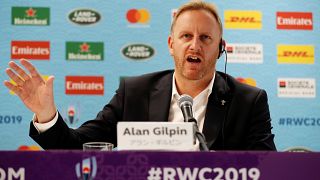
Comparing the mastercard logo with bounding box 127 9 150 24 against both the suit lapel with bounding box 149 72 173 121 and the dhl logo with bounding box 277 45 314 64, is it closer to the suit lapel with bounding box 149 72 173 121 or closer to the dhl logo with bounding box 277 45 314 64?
Answer: the dhl logo with bounding box 277 45 314 64

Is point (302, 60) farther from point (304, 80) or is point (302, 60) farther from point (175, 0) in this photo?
point (175, 0)

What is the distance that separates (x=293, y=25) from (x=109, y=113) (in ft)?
8.67

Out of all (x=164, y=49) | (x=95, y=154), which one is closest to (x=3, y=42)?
(x=164, y=49)

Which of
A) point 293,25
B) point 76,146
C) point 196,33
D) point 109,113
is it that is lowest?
point 76,146

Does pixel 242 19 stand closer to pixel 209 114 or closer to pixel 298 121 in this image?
pixel 298 121

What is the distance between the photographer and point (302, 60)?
4.29 meters

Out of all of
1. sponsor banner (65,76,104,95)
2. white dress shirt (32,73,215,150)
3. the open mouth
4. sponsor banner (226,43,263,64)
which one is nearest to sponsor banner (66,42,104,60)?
sponsor banner (65,76,104,95)

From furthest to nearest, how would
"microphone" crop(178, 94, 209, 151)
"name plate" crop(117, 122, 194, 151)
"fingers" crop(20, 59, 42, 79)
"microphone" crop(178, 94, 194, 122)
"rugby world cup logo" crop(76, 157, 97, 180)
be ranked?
"fingers" crop(20, 59, 42, 79) < "microphone" crop(178, 94, 194, 122) < "microphone" crop(178, 94, 209, 151) < "name plate" crop(117, 122, 194, 151) < "rugby world cup logo" crop(76, 157, 97, 180)

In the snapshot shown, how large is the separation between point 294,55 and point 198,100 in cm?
239

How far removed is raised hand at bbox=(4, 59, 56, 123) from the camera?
1.79m

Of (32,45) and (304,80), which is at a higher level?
(32,45)

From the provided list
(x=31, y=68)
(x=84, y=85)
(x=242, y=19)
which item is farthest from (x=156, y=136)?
(x=242, y=19)

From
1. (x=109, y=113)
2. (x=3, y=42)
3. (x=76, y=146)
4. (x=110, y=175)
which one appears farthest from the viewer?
(x=3, y=42)

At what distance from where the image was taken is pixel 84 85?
4191 mm
